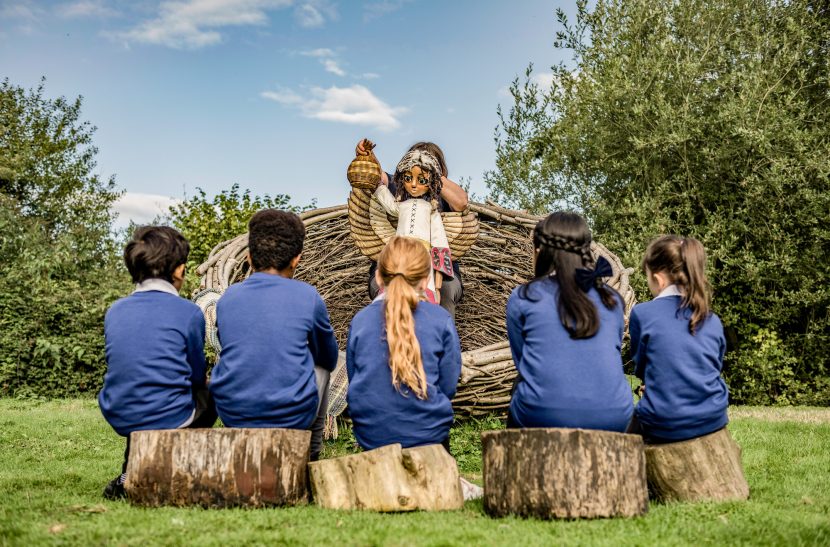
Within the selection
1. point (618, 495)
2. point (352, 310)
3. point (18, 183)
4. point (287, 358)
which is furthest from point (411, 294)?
point (18, 183)

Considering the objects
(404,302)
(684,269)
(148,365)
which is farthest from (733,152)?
(148,365)

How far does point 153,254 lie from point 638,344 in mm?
2130

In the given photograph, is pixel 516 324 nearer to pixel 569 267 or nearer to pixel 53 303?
pixel 569 267

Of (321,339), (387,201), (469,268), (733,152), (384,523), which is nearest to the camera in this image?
(384,523)

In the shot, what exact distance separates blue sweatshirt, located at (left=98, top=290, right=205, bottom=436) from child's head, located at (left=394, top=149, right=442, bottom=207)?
7.74 ft

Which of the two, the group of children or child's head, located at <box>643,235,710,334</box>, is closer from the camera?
the group of children

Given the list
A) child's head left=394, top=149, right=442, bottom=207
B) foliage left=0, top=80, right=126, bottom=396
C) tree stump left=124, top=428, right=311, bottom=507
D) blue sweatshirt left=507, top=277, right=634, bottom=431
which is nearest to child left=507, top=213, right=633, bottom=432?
blue sweatshirt left=507, top=277, right=634, bottom=431

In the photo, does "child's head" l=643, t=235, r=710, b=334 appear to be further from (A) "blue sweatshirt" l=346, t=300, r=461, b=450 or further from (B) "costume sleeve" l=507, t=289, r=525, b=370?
(A) "blue sweatshirt" l=346, t=300, r=461, b=450

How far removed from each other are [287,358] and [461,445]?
5.65 ft

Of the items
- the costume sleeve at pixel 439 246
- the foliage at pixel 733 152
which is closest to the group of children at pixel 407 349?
the costume sleeve at pixel 439 246

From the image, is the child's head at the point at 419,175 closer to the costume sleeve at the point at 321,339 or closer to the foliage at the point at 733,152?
the costume sleeve at the point at 321,339

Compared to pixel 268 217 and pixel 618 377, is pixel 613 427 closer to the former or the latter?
pixel 618 377

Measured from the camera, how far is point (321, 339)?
3.27m

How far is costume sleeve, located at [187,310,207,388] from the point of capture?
10.6ft
